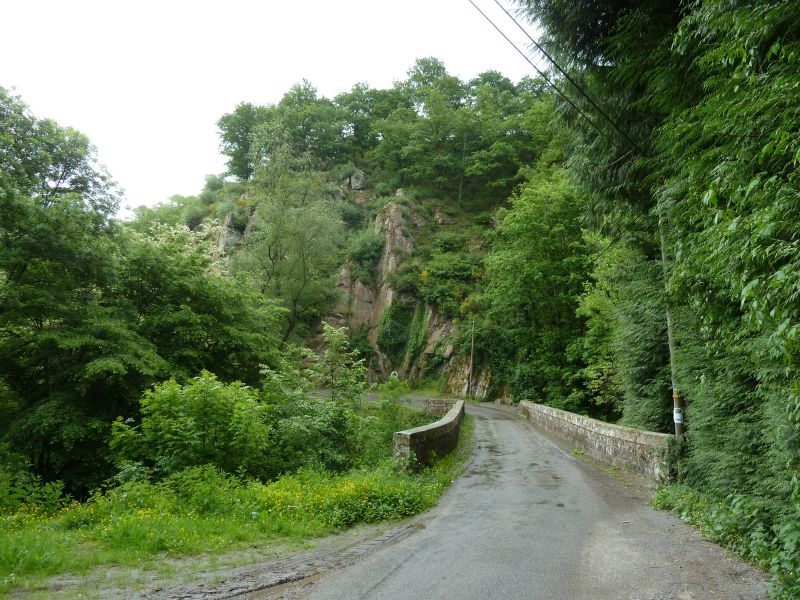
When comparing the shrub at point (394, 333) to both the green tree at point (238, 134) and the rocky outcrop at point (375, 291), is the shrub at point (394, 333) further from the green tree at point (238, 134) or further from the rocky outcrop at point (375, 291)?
the green tree at point (238, 134)

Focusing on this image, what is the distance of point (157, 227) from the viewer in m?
23.0

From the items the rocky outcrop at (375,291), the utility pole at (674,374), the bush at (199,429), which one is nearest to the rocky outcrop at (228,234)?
the rocky outcrop at (375,291)

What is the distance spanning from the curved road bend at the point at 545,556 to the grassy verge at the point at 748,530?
0.68 ft

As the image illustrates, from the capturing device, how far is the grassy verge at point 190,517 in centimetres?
452

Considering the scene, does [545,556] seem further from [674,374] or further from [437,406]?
[437,406]

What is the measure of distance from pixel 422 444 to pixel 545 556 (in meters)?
5.41

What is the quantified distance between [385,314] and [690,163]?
34.4m

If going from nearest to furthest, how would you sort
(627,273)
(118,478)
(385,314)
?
(118,478)
(627,273)
(385,314)

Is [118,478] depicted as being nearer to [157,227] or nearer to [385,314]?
[157,227]

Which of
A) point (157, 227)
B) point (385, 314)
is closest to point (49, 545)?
point (157, 227)

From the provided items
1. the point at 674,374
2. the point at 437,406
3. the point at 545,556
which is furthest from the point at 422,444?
the point at 437,406

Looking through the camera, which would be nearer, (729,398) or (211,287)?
(729,398)

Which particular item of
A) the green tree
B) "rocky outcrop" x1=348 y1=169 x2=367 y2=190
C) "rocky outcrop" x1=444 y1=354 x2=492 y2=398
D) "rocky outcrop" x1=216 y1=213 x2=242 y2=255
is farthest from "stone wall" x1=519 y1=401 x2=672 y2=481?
the green tree

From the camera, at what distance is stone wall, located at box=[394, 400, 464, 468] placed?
31.8ft
